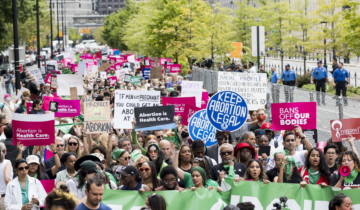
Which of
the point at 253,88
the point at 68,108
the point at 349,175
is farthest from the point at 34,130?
the point at 253,88

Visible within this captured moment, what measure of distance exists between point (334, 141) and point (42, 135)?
166 inches

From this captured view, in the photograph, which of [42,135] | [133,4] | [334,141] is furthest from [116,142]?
[133,4]

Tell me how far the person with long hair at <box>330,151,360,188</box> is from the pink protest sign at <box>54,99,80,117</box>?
8630mm

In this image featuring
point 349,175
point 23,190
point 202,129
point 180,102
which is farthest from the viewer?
point 180,102

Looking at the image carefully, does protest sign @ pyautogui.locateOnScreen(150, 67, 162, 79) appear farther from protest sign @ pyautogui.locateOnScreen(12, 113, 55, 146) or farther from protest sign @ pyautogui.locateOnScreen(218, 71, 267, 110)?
protest sign @ pyautogui.locateOnScreen(12, 113, 55, 146)

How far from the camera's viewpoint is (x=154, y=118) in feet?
40.2

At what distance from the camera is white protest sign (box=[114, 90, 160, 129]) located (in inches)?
538

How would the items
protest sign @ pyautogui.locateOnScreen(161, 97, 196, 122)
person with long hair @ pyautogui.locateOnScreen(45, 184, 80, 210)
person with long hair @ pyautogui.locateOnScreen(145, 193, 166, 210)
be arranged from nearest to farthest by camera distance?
person with long hair @ pyautogui.locateOnScreen(45, 184, 80, 210) < person with long hair @ pyautogui.locateOnScreen(145, 193, 166, 210) < protest sign @ pyautogui.locateOnScreen(161, 97, 196, 122)

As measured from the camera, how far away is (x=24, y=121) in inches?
455

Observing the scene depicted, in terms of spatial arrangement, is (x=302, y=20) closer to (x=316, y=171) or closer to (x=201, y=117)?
(x=201, y=117)

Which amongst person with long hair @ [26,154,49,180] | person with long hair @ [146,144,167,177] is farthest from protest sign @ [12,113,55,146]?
person with long hair @ [146,144,167,177]

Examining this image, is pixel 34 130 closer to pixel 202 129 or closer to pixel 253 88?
pixel 202 129

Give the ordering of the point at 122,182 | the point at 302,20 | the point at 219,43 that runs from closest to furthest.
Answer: the point at 122,182 < the point at 219,43 < the point at 302,20

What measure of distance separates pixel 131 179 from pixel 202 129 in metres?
4.13
